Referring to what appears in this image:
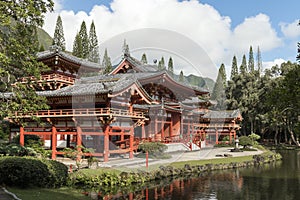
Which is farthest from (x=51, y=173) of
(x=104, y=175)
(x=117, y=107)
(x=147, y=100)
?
(x=147, y=100)

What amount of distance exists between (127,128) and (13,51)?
15326 millimetres

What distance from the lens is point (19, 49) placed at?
11.6 metres

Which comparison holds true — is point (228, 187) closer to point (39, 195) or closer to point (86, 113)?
point (39, 195)

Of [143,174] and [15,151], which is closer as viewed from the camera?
[143,174]

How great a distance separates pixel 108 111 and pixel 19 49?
35.8ft

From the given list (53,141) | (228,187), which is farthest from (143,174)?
(53,141)

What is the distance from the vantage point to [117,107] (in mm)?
24859

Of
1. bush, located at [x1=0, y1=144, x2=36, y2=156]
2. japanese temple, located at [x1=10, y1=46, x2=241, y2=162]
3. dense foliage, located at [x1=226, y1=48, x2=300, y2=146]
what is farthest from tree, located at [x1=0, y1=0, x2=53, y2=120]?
dense foliage, located at [x1=226, y1=48, x2=300, y2=146]

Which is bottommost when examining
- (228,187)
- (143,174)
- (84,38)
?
(228,187)

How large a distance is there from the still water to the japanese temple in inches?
251

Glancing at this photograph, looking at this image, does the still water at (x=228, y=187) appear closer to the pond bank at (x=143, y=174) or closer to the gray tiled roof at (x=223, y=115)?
the pond bank at (x=143, y=174)

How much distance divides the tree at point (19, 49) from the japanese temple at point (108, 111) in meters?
1.24

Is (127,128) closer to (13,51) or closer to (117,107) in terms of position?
(117,107)

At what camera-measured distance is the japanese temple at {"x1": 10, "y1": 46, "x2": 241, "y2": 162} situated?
23062mm
